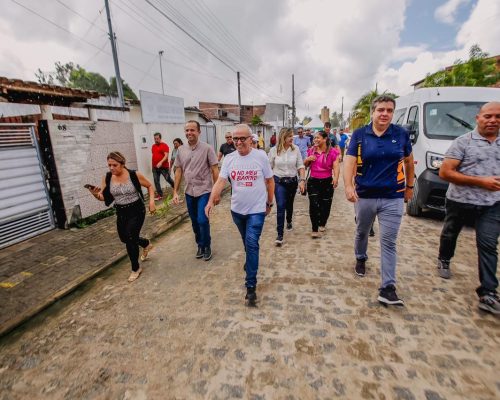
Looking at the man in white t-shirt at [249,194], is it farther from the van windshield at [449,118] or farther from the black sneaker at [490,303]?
the van windshield at [449,118]

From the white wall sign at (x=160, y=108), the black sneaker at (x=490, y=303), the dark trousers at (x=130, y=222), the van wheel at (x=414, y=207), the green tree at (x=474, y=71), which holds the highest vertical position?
the green tree at (x=474, y=71)

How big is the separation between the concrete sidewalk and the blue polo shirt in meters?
3.92

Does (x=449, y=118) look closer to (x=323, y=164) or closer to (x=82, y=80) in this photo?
(x=323, y=164)

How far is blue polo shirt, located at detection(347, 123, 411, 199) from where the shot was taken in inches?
112

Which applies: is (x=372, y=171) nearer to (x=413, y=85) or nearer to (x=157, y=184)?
(x=157, y=184)

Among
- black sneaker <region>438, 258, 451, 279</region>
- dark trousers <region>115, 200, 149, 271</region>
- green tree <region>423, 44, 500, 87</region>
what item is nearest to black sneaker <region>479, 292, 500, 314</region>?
black sneaker <region>438, 258, 451, 279</region>

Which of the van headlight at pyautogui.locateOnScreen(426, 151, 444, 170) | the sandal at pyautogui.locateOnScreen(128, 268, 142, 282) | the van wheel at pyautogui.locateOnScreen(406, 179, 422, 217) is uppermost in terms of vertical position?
the van headlight at pyautogui.locateOnScreen(426, 151, 444, 170)

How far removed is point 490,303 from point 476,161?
143 cm

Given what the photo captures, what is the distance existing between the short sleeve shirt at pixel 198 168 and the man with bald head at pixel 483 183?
9.77 feet

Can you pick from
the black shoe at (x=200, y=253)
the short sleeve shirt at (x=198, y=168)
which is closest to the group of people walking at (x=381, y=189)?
the short sleeve shirt at (x=198, y=168)

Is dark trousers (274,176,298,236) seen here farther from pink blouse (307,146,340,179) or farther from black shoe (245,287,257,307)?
black shoe (245,287,257,307)

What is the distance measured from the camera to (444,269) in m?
3.48

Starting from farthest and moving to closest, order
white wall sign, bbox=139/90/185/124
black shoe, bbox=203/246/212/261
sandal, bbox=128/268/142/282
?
white wall sign, bbox=139/90/185/124, black shoe, bbox=203/246/212/261, sandal, bbox=128/268/142/282

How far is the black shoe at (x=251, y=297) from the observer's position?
10.1 feet
